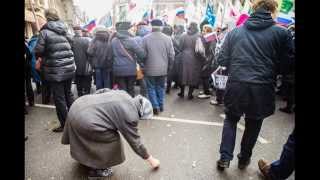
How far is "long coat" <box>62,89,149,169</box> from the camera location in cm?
293

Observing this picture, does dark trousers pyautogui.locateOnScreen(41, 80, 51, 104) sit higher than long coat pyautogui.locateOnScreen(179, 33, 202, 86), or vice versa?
long coat pyautogui.locateOnScreen(179, 33, 202, 86)

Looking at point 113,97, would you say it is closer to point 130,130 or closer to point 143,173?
point 130,130

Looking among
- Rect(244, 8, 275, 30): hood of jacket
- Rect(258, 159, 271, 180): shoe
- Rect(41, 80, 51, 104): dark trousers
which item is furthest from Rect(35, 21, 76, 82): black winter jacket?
Rect(258, 159, 271, 180): shoe

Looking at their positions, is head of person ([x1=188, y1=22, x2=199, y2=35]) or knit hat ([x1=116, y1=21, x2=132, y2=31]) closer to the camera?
knit hat ([x1=116, y1=21, x2=132, y2=31])

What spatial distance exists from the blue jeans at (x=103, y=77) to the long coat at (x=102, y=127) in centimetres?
357

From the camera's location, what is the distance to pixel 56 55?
174 inches

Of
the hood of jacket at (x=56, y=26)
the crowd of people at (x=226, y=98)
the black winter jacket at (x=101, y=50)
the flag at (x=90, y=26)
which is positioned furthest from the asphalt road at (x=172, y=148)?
the flag at (x=90, y=26)

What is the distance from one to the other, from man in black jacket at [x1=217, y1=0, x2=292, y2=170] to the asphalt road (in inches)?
33.6

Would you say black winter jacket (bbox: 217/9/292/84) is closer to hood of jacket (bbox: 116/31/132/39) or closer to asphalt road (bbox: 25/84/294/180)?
asphalt road (bbox: 25/84/294/180)

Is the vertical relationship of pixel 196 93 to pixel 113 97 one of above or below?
below

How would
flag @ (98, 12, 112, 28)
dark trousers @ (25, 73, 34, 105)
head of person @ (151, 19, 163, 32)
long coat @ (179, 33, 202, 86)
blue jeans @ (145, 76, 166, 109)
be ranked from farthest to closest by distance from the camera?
flag @ (98, 12, 112, 28) < long coat @ (179, 33, 202, 86) < dark trousers @ (25, 73, 34, 105) < blue jeans @ (145, 76, 166, 109) < head of person @ (151, 19, 163, 32)

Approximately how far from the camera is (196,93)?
8.03 m
